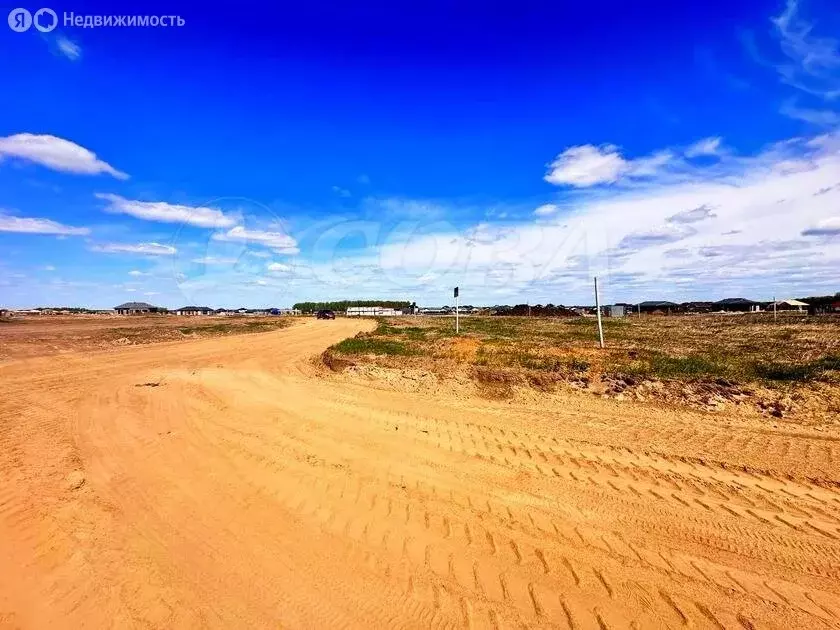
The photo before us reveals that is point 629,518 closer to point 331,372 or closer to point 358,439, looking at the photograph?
point 358,439

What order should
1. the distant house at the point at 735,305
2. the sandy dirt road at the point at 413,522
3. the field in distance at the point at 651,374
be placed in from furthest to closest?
the distant house at the point at 735,305 → the field in distance at the point at 651,374 → the sandy dirt road at the point at 413,522

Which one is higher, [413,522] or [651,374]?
[651,374]

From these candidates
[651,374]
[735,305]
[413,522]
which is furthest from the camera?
[735,305]

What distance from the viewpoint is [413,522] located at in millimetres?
5305

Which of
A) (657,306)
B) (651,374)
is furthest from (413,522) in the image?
(657,306)

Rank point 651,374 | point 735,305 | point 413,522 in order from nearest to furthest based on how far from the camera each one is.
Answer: point 413,522, point 651,374, point 735,305

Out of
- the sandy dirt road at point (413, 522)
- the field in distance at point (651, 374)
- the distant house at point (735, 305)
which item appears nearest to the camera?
the sandy dirt road at point (413, 522)

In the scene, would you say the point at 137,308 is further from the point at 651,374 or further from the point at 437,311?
the point at 651,374

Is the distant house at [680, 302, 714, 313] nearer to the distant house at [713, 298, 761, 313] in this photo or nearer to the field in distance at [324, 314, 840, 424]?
the distant house at [713, 298, 761, 313]

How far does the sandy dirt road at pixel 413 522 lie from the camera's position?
3.94m

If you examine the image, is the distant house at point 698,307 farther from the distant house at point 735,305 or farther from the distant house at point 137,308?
the distant house at point 137,308

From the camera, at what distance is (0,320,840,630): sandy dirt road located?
394 cm

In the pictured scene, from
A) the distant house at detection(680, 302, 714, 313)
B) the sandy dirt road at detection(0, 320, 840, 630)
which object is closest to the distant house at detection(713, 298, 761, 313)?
the distant house at detection(680, 302, 714, 313)

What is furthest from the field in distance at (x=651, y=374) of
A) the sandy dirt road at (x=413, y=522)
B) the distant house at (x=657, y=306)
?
the distant house at (x=657, y=306)
